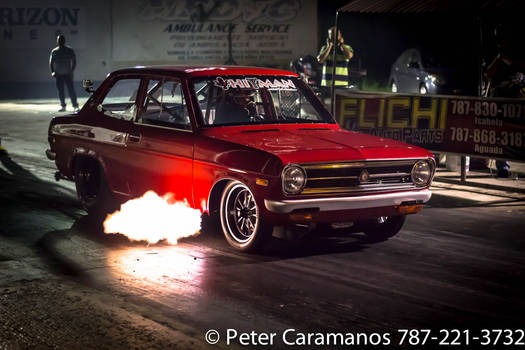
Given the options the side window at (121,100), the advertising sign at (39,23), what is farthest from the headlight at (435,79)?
the advertising sign at (39,23)

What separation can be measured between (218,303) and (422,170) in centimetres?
268

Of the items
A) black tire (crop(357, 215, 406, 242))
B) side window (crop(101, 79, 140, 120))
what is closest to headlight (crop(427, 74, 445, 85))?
side window (crop(101, 79, 140, 120))

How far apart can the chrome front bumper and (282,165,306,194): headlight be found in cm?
9

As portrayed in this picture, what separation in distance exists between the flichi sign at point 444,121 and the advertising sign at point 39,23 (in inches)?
924

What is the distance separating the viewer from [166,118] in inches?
341

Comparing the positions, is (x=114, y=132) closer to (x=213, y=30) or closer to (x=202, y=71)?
(x=202, y=71)

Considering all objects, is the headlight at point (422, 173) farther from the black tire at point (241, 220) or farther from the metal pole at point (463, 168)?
the metal pole at point (463, 168)

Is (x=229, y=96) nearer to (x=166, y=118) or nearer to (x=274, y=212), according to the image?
(x=166, y=118)

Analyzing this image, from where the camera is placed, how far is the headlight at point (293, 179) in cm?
727

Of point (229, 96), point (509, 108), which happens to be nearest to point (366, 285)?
point (229, 96)

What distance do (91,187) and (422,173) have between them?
3.68 m

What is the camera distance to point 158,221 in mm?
8922

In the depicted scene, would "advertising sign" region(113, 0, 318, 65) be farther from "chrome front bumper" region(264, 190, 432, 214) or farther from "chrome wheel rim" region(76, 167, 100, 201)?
"chrome front bumper" region(264, 190, 432, 214)

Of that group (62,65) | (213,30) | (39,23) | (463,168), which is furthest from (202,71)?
(39,23)
